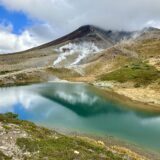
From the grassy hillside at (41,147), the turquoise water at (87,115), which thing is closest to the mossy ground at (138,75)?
the turquoise water at (87,115)

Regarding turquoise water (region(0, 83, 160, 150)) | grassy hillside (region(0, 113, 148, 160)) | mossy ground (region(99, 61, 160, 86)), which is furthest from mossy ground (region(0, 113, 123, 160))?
mossy ground (region(99, 61, 160, 86))

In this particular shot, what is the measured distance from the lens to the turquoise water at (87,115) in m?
60.4

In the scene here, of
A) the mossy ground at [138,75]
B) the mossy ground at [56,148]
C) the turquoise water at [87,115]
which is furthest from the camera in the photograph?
the mossy ground at [138,75]

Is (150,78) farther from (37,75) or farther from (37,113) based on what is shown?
(37,113)

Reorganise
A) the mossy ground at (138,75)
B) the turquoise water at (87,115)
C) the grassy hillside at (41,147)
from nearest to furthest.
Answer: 1. the grassy hillside at (41,147)
2. the turquoise water at (87,115)
3. the mossy ground at (138,75)

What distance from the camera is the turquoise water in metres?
60.4

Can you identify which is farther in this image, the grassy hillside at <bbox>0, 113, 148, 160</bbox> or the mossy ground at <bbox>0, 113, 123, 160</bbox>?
the mossy ground at <bbox>0, 113, 123, 160</bbox>

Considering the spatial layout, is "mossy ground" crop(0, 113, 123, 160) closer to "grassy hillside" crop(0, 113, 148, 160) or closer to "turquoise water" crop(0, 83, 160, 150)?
"grassy hillside" crop(0, 113, 148, 160)

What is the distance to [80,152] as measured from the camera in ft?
103

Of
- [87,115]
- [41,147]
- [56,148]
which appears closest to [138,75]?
[87,115]

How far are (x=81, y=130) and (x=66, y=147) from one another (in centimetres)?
2775

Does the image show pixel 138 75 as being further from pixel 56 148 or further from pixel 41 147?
pixel 41 147

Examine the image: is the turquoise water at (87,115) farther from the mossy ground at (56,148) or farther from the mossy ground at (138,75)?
the mossy ground at (138,75)

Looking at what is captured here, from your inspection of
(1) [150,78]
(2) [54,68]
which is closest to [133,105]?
(1) [150,78]
